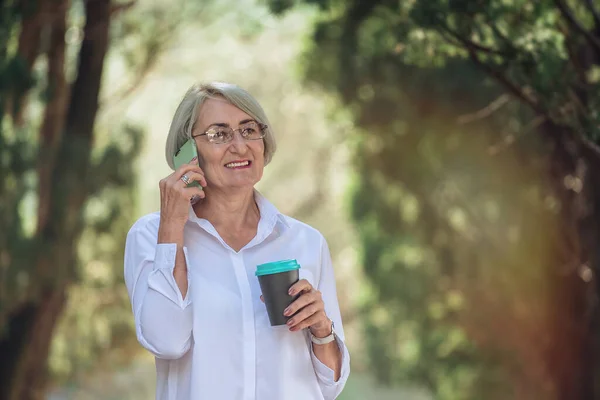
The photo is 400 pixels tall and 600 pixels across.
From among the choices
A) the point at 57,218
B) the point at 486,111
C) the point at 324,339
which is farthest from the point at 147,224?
the point at 57,218

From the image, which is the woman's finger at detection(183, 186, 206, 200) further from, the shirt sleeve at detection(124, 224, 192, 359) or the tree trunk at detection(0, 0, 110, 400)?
the tree trunk at detection(0, 0, 110, 400)

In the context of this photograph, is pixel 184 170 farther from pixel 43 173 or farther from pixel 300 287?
pixel 43 173

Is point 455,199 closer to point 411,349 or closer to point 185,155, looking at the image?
point 411,349

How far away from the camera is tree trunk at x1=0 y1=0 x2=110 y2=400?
922cm

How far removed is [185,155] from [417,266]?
1122cm

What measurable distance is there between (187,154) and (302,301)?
52 cm

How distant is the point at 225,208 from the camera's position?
2.84m

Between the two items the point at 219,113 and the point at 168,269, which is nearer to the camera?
the point at 168,269

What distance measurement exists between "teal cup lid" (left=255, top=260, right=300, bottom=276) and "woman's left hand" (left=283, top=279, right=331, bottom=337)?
0.04m

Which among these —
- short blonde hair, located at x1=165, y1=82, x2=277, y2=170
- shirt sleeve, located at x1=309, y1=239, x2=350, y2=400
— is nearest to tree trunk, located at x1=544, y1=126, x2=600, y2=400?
shirt sleeve, located at x1=309, y1=239, x2=350, y2=400

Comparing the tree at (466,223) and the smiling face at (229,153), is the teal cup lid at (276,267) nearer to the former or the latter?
the smiling face at (229,153)

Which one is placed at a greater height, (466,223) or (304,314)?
(466,223)

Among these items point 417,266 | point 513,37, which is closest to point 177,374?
point 513,37

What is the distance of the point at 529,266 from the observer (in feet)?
40.1
